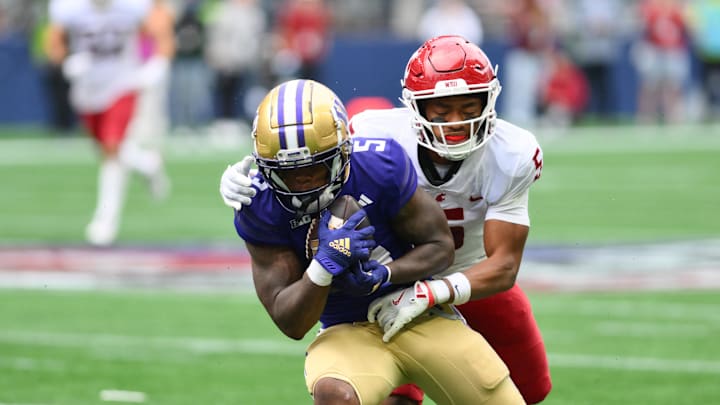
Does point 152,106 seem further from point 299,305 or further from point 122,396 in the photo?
point 299,305

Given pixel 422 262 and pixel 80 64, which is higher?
pixel 422 262

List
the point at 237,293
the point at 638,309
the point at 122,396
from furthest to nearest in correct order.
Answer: the point at 237,293
the point at 638,309
the point at 122,396

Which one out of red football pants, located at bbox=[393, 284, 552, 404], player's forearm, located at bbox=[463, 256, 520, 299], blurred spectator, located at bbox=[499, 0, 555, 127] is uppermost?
player's forearm, located at bbox=[463, 256, 520, 299]

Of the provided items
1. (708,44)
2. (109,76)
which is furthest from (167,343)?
(708,44)

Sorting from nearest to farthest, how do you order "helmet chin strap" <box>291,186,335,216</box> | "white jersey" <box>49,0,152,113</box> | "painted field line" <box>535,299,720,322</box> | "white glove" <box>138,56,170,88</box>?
"helmet chin strap" <box>291,186,335,216</box>, "painted field line" <box>535,299,720,322</box>, "white jersey" <box>49,0,152,113</box>, "white glove" <box>138,56,170,88</box>

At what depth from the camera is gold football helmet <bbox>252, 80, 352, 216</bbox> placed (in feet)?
13.2

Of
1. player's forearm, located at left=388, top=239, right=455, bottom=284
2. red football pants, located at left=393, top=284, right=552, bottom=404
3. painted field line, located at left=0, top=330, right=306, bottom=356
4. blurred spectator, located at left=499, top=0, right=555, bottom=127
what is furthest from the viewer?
blurred spectator, located at left=499, top=0, right=555, bottom=127

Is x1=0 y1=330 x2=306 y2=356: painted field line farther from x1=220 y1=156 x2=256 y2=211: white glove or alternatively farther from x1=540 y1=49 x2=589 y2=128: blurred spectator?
x1=540 y1=49 x2=589 y2=128: blurred spectator

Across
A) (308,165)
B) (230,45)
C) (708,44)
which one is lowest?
(708,44)

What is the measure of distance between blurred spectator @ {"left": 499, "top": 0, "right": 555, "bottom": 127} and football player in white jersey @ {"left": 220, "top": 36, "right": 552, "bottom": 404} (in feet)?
47.5

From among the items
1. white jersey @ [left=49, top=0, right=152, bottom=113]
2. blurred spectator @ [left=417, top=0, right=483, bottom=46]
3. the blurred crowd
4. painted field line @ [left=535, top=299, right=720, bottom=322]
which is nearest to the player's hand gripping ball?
painted field line @ [left=535, top=299, right=720, bottom=322]

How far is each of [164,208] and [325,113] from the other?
8683 mm

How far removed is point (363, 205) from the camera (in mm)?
4207

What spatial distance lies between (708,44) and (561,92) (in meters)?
2.41
